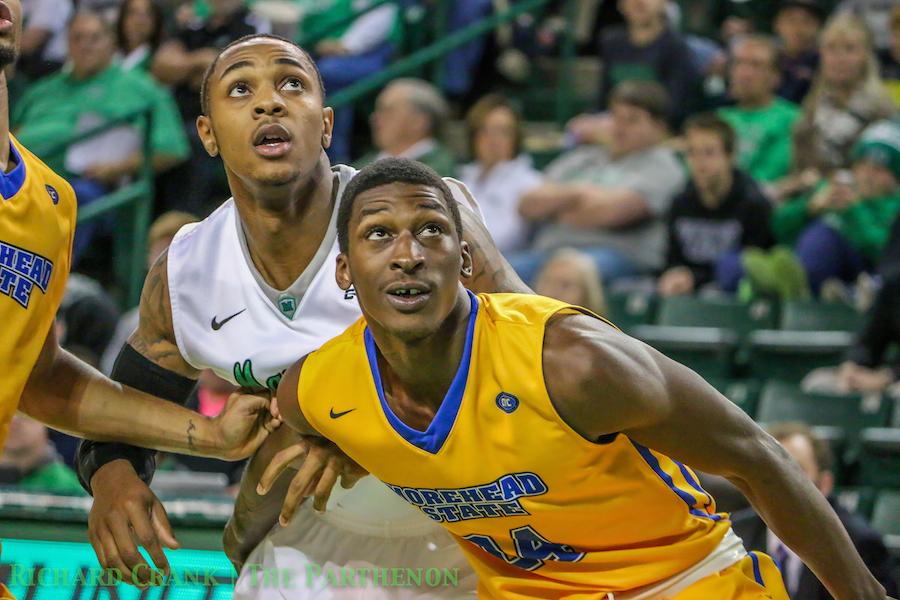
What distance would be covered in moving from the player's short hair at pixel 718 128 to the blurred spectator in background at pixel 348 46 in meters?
2.44

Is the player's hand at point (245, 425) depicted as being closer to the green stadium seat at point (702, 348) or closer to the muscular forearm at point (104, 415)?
the muscular forearm at point (104, 415)

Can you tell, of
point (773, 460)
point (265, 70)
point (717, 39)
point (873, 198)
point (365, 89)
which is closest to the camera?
point (773, 460)

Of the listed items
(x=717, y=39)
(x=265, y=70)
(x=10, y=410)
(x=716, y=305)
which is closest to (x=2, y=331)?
(x=10, y=410)

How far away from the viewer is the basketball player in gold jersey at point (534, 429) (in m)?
3.16

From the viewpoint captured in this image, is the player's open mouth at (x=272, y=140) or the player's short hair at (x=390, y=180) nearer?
the player's short hair at (x=390, y=180)

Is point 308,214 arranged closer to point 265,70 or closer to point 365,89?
point 265,70

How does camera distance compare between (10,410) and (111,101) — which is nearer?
(10,410)

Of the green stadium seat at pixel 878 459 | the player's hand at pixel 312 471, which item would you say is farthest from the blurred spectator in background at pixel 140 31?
the player's hand at pixel 312 471

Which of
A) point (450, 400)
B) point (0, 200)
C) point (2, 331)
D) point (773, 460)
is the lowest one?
point (773, 460)

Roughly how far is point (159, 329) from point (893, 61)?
5920 mm

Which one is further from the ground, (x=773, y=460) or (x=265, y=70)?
(x=265, y=70)

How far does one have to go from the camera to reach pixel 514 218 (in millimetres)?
8242

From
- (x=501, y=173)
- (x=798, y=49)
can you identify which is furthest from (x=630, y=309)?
(x=798, y=49)

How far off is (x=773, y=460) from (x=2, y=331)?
5.72ft
